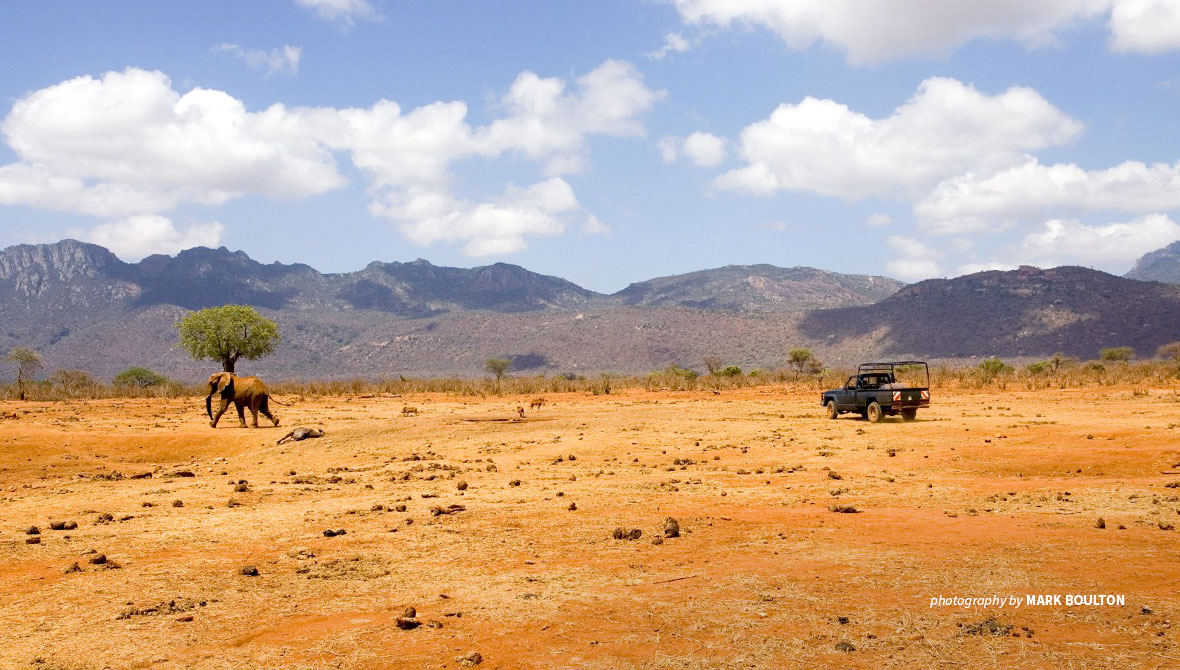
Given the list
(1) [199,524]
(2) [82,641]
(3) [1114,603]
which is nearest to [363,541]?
(1) [199,524]

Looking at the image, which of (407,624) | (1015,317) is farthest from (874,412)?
(1015,317)

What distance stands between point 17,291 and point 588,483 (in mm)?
183104

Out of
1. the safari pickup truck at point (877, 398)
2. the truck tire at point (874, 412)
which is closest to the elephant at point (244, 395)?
the safari pickup truck at point (877, 398)

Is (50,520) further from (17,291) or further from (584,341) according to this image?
(17,291)

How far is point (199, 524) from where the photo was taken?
38.5 ft

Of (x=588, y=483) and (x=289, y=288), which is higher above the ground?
(x=289, y=288)

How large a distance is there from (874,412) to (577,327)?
11386 centimetres

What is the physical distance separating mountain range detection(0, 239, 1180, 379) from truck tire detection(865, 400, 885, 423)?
8167 cm

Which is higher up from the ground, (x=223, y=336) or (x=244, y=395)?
(x=223, y=336)

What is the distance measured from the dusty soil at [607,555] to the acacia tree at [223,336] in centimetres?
2723

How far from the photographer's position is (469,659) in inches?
250

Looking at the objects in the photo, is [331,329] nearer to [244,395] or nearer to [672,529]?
[244,395]

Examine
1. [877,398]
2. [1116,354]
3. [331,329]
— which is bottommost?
[877,398]

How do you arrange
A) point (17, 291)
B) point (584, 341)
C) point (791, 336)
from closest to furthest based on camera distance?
1. point (791, 336)
2. point (584, 341)
3. point (17, 291)
